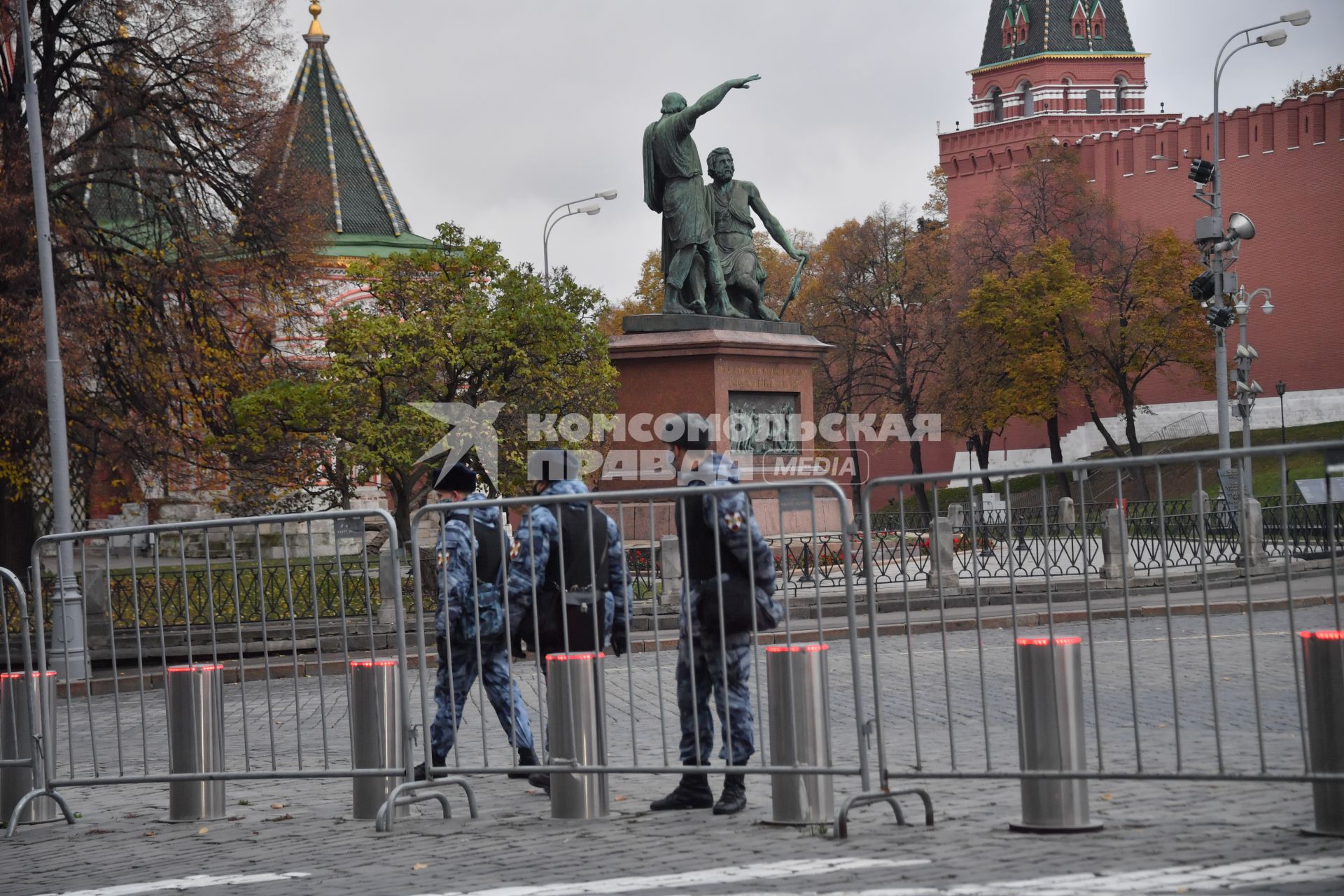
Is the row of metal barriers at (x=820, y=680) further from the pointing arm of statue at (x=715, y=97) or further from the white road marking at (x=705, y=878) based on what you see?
the pointing arm of statue at (x=715, y=97)

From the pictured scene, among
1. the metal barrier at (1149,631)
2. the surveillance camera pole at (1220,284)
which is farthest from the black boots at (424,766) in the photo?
the surveillance camera pole at (1220,284)

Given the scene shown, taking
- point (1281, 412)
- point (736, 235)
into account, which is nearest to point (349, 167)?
point (736, 235)

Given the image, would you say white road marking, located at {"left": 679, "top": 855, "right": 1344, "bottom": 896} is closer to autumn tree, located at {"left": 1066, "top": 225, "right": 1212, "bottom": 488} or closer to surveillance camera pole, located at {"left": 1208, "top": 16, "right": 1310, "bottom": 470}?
surveillance camera pole, located at {"left": 1208, "top": 16, "right": 1310, "bottom": 470}

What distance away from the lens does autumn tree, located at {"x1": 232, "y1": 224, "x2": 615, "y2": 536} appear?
74.4ft

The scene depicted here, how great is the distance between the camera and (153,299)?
21.5 metres

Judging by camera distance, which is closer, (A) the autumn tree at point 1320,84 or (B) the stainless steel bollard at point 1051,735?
(B) the stainless steel bollard at point 1051,735

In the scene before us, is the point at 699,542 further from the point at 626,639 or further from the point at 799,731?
the point at 799,731

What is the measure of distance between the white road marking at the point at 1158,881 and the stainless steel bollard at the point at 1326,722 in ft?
1.23

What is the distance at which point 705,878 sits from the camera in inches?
224

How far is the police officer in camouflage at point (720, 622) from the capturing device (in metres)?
6.93

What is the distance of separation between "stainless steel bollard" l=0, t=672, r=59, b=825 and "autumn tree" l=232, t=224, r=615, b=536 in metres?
12.7

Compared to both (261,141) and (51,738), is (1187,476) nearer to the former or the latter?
(51,738)

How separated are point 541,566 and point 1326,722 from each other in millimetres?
3409

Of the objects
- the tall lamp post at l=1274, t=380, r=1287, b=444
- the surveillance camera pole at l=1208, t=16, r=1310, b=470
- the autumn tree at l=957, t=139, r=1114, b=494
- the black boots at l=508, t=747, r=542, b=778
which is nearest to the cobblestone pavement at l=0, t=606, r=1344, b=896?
the black boots at l=508, t=747, r=542, b=778
